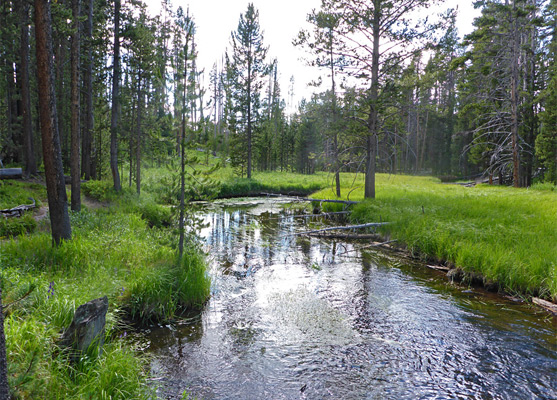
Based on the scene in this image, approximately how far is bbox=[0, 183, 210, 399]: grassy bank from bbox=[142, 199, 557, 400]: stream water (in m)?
0.53

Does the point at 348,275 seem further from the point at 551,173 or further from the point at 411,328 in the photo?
the point at 551,173

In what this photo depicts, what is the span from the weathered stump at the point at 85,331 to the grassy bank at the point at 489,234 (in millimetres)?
7295

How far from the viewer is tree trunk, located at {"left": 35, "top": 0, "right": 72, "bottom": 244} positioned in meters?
5.65

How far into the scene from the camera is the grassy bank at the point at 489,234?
6.45 meters

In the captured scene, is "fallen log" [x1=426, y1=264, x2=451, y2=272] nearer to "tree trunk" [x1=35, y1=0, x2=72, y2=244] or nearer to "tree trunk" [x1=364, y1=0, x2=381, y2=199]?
"tree trunk" [x1=364, y1=0, x2=381, y2=199]

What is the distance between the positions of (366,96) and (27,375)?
14457mm

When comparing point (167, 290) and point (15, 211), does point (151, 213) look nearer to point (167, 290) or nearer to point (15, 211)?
point (15, 211)

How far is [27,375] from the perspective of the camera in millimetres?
2617

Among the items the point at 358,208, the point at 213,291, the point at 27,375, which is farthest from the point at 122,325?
the point at 358,208

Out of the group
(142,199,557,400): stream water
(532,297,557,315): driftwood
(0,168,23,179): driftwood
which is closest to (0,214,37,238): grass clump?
(142,199,557,400): stream water

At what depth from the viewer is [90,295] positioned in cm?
459

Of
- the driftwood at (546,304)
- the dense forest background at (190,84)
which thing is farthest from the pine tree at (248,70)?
the driftwood at (546,304)

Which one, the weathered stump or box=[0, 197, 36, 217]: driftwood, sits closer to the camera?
the weathered stump

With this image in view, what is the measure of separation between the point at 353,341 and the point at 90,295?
13.1ft
